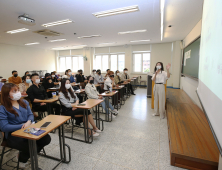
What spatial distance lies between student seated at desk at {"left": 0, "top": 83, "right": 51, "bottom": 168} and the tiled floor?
19.4 inches

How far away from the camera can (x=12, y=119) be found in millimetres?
1779

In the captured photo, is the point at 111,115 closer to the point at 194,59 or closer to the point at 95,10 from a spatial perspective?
the point at 95,10

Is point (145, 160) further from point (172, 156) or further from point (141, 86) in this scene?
point (141, 86)

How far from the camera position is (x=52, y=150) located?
238 centimetres

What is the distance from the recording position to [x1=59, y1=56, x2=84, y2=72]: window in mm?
12242

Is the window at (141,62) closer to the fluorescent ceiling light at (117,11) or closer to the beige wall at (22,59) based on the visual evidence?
the fluorescent ceiling light at (117,11)

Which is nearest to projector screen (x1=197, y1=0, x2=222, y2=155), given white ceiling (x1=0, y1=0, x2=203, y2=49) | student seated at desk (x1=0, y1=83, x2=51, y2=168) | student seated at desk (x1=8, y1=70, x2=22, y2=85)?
student seated at desk (x1=0, y1=83, x2=51, y2=168)

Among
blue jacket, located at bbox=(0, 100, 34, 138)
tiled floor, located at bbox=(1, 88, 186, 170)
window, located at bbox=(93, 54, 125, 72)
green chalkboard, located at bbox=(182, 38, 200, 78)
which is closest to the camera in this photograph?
blue jacket, located at bbox=(0, 100, 34, 138)

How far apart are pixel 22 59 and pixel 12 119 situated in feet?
33.3

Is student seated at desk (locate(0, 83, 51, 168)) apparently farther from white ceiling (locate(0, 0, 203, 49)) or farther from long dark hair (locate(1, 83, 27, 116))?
white ceiling (locate(0, 0, 203, 49))

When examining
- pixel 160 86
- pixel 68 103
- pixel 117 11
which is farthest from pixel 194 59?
pixel 68 103

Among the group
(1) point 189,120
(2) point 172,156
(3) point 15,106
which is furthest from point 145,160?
(3) point 15,106

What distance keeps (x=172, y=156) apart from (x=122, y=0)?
360 centimetres

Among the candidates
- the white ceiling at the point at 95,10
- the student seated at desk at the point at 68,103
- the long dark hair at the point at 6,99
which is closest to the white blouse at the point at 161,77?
the white ceiling at the point at 95,10
